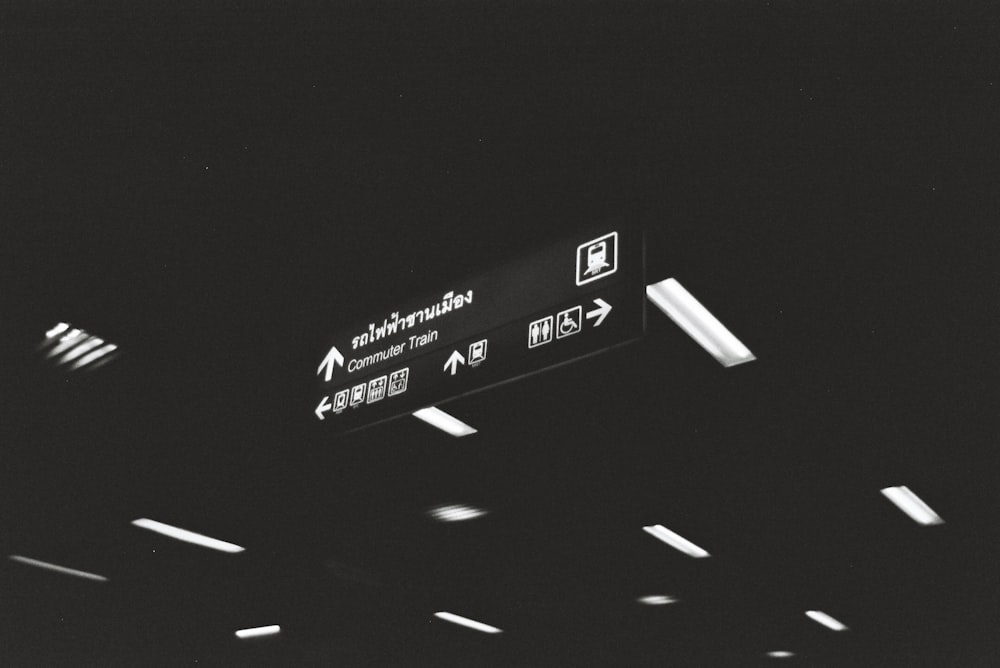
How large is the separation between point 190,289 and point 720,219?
2768mm

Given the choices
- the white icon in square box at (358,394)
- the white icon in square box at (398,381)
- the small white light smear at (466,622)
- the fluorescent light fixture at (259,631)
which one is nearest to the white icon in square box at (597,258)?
the white icon in square box at (398,381)

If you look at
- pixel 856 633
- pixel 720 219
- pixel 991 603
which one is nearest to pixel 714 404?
pixel 720 219

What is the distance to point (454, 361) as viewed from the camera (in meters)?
3.12

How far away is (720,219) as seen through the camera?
3602mm

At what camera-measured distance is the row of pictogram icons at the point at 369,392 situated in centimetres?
329

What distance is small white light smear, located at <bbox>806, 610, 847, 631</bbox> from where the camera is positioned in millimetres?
11023

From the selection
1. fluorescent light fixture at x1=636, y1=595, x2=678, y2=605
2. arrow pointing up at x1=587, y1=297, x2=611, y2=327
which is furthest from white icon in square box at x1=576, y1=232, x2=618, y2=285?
fluorescent light fixture at x1=636, y1=595, x2=678, y2=605

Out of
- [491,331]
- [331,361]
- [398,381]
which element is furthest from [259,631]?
[491,331]

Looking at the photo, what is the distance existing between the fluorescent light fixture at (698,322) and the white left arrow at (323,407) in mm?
1631

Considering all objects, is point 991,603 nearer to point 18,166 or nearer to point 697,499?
point 697,499

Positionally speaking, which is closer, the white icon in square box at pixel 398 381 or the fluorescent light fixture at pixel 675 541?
the white icon in square box at pixel 398 381

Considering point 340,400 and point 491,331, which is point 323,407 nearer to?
point 340,400

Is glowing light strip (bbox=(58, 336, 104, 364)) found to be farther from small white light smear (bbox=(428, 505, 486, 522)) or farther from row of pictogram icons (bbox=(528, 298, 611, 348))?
small white light smear (bbox=(428, 505, 486, 522))

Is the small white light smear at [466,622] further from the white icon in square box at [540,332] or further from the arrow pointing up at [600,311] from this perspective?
the arrow pointing up at [600,311]
